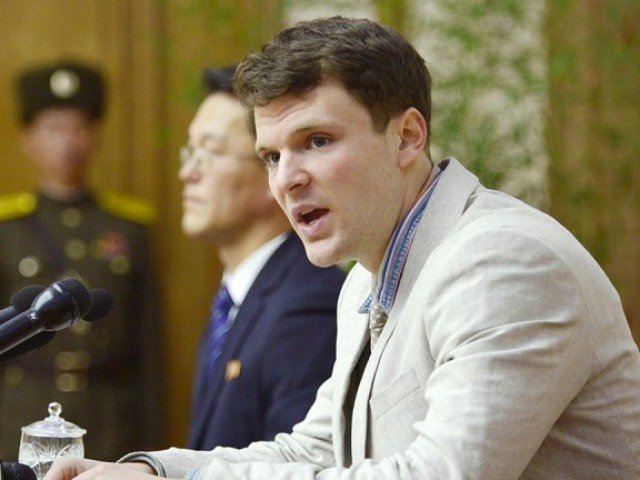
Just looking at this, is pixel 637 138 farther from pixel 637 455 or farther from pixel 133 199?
pixel 637 455

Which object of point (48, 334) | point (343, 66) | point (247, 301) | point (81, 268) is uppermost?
point (343, 66)

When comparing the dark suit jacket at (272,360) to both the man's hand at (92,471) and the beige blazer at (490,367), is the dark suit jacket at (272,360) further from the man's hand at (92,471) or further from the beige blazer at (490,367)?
the man's hand at (92,471)

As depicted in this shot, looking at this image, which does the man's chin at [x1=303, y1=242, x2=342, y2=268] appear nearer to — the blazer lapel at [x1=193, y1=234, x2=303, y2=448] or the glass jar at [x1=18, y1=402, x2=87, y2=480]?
the glass jar at [x1=18, y1=402, x2=87, y2=480]

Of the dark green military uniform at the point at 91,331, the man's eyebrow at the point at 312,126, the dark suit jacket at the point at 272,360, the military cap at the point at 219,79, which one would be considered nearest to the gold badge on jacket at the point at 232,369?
the dark suit jacket at the point at 272,360

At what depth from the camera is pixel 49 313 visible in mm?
1729

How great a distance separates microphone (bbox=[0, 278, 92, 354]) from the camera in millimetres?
1712

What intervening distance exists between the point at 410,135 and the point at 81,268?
3055 millimetres

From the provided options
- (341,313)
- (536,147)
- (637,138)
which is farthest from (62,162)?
(341,313)

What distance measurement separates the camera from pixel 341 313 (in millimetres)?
2230

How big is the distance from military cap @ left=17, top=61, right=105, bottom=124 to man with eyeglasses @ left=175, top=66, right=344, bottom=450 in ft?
5.11

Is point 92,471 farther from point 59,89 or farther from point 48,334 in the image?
point 59,89

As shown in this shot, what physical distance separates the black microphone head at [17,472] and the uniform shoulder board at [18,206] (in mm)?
3174

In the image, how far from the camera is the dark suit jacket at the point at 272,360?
2848mm

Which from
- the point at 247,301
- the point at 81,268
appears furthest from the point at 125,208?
the point at 247,301
